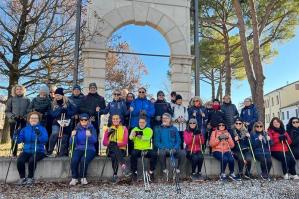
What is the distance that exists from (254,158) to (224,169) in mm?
749

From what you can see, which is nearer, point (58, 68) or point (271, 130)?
point (271, 130)

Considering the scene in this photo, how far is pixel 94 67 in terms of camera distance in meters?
9.38

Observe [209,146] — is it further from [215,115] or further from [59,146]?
[59,146]

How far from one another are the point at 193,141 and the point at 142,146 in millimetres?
1163

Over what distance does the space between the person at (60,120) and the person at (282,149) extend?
4.62 meters

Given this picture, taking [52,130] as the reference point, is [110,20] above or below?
above

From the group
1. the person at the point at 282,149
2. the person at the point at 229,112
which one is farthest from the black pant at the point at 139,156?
the person at the point at 282,149

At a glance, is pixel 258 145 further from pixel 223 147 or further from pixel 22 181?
pixel 22 181

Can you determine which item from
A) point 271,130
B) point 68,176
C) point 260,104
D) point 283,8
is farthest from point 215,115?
point 283,8

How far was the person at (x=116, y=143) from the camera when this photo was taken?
6496mm

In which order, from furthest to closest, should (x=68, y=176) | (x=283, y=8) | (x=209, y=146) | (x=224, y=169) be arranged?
(x=283, y=8), (x=209, y=146), (x=224, y=169), (x=68, y=176)

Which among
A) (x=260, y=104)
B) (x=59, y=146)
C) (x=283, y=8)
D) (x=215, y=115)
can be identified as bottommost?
(x=59, y=146)

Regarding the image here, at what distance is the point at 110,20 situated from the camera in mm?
9531

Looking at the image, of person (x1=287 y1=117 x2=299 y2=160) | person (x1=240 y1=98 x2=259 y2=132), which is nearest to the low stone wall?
person (x1=240 y1=98 x2=259 y2=132)
